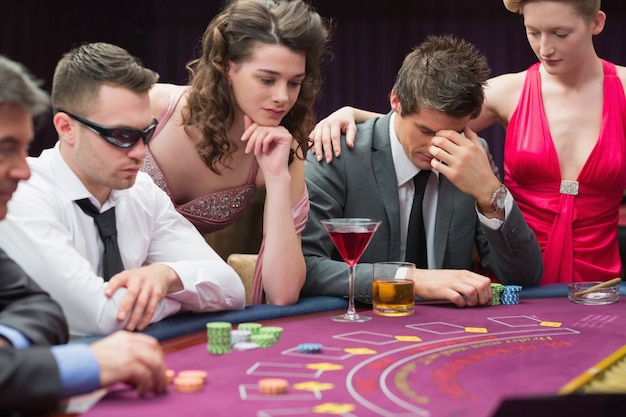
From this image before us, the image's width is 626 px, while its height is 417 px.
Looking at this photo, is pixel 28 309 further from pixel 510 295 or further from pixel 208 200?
pixel 510 295

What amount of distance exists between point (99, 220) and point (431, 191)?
4.25 ft

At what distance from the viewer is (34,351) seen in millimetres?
1509

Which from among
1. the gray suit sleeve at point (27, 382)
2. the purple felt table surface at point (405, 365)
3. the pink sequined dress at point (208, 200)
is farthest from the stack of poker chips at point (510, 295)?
the gray suit sleeve at point (27, 382)

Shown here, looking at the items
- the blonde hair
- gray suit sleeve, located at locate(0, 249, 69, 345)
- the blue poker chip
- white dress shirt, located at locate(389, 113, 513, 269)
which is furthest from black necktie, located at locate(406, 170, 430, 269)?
gray suit sleeve, located at locate(0, 249, 69, 345)

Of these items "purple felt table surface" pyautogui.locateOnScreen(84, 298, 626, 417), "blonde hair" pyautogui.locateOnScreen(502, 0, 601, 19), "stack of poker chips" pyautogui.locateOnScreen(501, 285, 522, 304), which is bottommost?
"stack of poker chips" pyautogui.locateOnScreen(501, 285, 522, 304)

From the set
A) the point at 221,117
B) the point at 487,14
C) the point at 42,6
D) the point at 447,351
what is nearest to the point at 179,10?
the point at 42,6

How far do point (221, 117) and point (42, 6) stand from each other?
745 cm

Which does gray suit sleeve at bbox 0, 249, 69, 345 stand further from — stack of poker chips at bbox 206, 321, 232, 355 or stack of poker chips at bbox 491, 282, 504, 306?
stack of poker chips at bbox 491, 282, 504, 306

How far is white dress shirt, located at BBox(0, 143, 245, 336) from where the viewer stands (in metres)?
2.05

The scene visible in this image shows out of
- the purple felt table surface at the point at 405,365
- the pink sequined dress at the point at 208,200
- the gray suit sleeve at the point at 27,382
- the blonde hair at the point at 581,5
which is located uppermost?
the blonde hair at the point at 581,5

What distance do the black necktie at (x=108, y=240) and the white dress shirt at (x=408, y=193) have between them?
112 cm

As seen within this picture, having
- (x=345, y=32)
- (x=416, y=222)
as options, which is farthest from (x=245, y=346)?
(x=345, y=32)

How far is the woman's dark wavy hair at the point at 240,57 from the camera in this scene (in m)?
2.77

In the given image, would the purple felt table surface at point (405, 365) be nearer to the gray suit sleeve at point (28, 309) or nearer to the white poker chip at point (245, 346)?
the white poker chip at point (245, 346)
